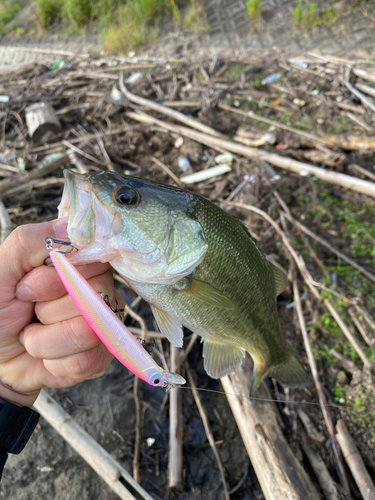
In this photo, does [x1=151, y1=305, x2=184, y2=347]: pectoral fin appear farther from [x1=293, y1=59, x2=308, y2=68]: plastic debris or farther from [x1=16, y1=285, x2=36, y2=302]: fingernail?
[x1=293, y1=59, x2=308, y2=68]: plastic debris

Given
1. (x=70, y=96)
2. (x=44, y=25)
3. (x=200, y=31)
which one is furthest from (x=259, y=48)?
(x=44, y=25)

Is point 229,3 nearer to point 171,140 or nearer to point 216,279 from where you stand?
point 171,140

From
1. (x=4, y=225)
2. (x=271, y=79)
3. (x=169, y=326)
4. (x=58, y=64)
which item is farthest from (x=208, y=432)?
(x=58, y=64)

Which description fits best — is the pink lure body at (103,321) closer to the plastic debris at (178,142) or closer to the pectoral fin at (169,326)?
the pectoral fin at (169,326)

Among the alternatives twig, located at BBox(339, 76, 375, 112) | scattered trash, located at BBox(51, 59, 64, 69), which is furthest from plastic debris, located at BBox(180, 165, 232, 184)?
scattered trash, located at BBox(51, 59, 64, 69)

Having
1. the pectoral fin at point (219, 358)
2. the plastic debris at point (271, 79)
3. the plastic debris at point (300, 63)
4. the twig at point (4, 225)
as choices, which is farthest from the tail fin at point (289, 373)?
A: the plastic debris at point (300, 63)

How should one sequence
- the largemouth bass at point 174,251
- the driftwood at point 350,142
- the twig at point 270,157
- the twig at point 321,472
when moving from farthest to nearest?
1. the driftwood at point 350,142
2. the twig at point 270,157
3. the twig at point 321,472
4. the largemouth bass at point 174,251
